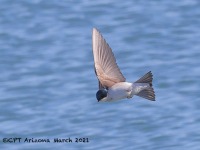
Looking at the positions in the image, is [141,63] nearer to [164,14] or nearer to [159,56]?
[159,56]

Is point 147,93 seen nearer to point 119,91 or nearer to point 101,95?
point 119,91

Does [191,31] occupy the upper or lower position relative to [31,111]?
upper

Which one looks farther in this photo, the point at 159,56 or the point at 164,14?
the point at 164,14

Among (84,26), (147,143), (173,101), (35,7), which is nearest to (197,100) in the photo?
(173,101)

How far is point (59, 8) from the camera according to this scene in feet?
47.0

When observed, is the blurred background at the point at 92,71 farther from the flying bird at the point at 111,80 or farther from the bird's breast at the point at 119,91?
the bird's breast at the point at 119,91

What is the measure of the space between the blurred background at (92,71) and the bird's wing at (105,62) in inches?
119

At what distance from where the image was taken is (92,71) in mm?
12375

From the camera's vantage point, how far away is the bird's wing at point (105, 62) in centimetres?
738

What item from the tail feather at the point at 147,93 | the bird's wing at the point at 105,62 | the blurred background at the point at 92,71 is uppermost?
the blurred background at the point at 92,71

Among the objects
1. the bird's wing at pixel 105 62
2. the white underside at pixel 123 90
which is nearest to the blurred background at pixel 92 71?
the bird's wing at pixel 105 62

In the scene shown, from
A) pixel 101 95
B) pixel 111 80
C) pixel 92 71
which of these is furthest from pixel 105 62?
pixel 92 71

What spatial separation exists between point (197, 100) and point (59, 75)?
6.01ft

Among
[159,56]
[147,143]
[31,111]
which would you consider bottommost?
[147,143]
